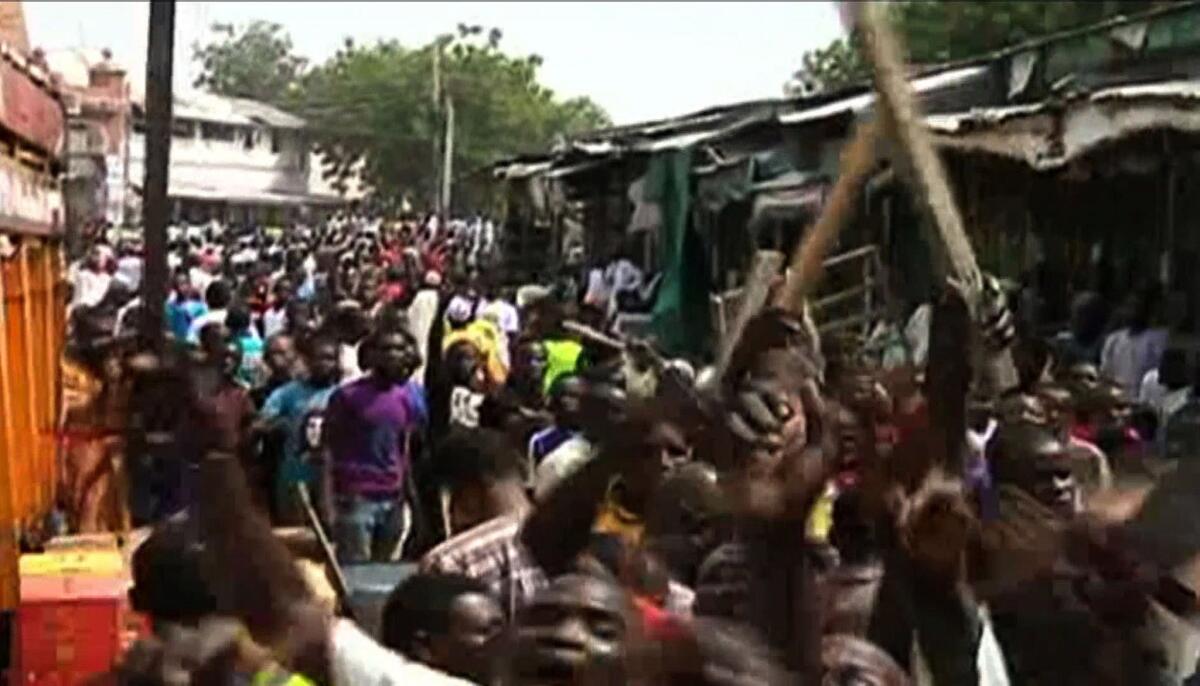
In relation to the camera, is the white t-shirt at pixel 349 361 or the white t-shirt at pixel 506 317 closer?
the white t-shirt at pixel 349 361

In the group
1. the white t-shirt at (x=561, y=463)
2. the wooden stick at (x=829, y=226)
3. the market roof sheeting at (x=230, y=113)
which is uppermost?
the wooden stick at (x=829, y=226)

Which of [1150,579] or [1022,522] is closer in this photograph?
[1150,579]

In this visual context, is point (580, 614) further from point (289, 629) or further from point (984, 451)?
point (984, 451)

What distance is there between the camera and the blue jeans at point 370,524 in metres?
11.0

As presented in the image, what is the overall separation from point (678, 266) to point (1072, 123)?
319 inches

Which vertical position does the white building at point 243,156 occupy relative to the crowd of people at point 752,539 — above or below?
below

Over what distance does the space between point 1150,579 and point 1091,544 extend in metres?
0.12

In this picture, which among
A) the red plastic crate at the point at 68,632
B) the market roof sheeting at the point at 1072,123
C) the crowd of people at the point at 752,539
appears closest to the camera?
the crowd of people at the point at 752,539

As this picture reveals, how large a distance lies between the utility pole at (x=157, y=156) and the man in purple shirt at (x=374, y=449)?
33.1 inches

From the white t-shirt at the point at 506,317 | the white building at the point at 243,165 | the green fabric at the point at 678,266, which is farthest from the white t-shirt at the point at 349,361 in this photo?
the white building at the point at 243,165

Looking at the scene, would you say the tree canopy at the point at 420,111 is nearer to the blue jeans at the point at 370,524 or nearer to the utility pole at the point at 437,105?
the utility pole at the point at 437,105

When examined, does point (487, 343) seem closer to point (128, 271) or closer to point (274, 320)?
point (274, 320)

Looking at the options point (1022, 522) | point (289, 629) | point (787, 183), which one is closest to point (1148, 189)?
point (787, 183)

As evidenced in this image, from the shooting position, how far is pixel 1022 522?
6164mm
